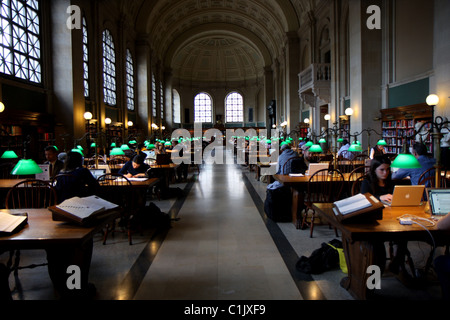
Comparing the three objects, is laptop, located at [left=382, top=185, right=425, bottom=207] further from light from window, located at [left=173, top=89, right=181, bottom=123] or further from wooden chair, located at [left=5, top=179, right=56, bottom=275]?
light from window, located at [left=173, top=89, right=181, bottom=123]

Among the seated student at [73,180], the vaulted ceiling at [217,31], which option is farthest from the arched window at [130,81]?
the seated student at [73,180]

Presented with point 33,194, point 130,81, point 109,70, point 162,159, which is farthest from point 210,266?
point 130,81

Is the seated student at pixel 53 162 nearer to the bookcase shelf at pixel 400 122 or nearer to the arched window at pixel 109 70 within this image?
the bookcase shelf at pixel 400 122

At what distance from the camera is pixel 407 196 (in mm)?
3400

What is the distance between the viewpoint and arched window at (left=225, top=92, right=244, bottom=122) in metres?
39.0

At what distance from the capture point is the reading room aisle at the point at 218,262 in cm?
321

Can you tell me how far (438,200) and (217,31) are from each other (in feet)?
98.9

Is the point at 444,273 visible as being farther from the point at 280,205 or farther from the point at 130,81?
the point at 130,81

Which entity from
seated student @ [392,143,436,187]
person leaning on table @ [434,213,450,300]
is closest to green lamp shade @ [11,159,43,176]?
person leaning on table @ [434,213,450,300]

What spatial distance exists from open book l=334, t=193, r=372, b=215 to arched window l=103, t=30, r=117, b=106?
15638 millimetres

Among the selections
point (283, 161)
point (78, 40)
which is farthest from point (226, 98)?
point (283, 161)

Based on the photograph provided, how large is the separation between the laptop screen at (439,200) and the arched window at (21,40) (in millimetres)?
10559

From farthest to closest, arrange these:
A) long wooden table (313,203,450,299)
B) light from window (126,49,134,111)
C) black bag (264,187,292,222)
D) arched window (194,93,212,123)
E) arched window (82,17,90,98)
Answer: arched window (194,93,212,123) → light from window (126,49,134,111) → arched window (82,17,90,98) → black bag (264,187,292,222) → long wooden table (313,203,450,299)
